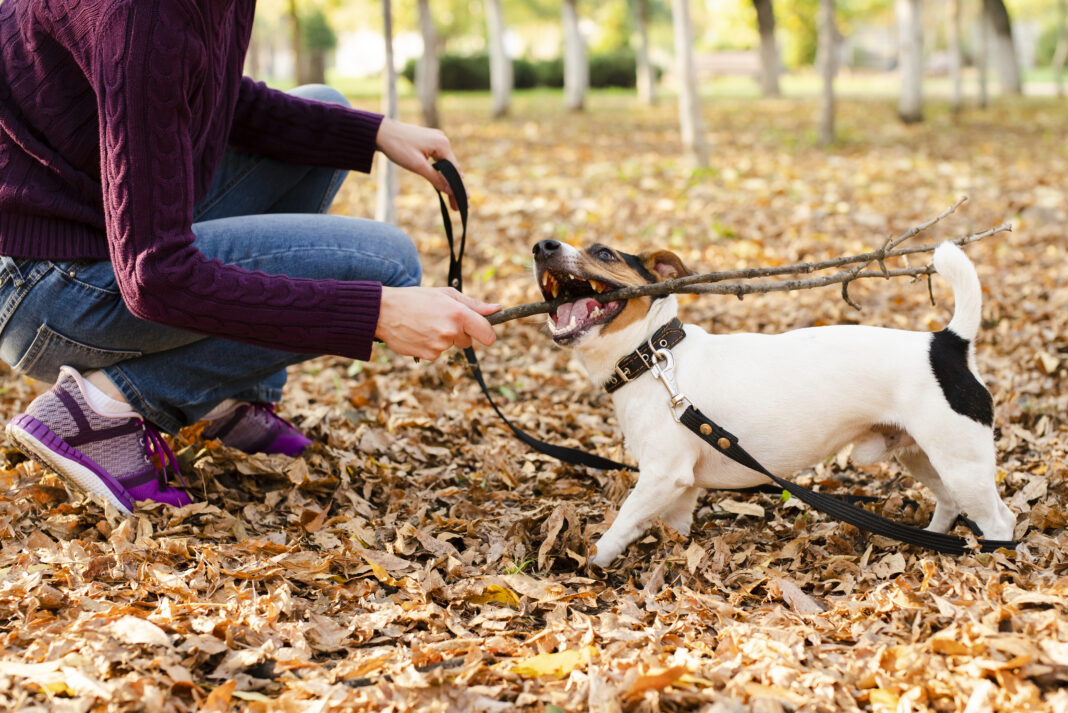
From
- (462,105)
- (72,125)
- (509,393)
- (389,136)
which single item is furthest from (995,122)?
(72,125)

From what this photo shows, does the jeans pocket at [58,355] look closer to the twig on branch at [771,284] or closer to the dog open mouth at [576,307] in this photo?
the twig on branch at [771,284]

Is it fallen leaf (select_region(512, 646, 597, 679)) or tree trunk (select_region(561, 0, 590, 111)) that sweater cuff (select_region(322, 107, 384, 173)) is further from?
tree trunk (select_region(561, 0, 590, 111))

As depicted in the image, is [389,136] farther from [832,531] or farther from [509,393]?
[832,531]

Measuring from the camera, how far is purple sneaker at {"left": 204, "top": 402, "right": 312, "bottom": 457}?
3.95m

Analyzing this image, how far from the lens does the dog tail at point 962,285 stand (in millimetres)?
3045

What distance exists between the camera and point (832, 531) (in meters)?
3.43

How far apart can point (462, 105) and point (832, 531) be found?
2198cm

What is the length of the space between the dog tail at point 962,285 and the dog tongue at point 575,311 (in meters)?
1.18

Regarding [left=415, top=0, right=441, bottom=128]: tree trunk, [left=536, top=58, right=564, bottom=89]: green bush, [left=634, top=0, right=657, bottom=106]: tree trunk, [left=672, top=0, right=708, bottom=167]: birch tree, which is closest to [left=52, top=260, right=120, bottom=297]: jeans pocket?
[left=672, top=0, right=708, bottom=167]: birch tree

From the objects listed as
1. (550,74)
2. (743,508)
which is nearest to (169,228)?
(743,508)

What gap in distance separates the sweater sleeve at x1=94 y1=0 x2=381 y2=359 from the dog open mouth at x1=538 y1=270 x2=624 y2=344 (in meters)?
0.72

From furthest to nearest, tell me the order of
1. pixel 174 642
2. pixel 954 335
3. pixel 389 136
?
pixel 389 136, pixel 954 335, pixel 174 642

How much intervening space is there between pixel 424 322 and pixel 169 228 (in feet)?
2.62

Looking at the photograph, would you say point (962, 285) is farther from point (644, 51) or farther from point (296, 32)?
point (644, 51)
